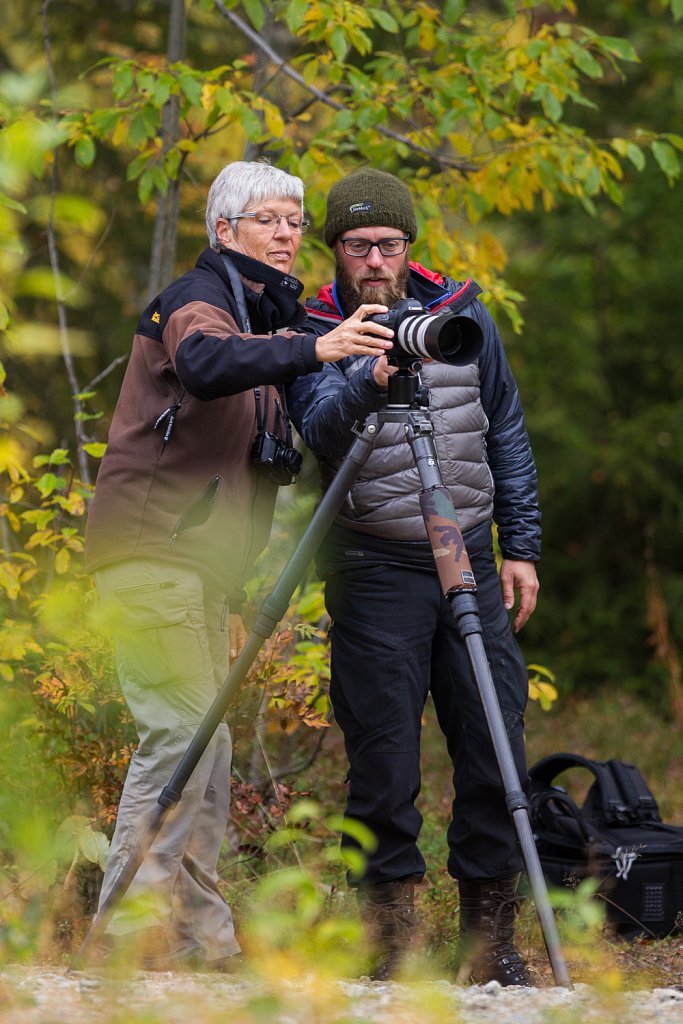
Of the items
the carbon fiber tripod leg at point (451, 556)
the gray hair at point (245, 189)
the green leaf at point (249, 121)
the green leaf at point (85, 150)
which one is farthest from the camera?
the green leaf at point (85, 150)

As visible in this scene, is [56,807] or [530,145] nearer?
[56,807]

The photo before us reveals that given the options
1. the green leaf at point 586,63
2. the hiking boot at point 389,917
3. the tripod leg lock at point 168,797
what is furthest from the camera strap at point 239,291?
the green leaf at point 586,63

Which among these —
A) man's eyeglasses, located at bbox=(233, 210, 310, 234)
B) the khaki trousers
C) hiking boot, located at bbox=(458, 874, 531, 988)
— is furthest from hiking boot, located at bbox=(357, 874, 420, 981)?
man's eyeglasses, located at bbox=(233, 210, 310, 234)

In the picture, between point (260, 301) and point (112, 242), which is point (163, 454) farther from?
point (112, 242)

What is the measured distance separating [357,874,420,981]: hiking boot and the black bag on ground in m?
1.12

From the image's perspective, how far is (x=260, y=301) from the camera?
3186 millimetres

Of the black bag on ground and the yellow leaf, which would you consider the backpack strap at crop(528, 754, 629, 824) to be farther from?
the yellow leaf

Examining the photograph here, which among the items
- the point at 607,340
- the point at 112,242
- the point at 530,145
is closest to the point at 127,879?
the point at 530,145

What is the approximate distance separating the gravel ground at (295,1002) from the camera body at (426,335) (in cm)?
130

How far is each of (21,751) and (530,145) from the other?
3280 mm

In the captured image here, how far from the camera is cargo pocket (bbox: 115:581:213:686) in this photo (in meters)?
3.04

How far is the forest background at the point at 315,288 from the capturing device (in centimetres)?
391

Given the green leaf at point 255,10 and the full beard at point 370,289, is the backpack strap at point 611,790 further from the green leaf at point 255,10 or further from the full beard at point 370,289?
the green leaf at point 255,10

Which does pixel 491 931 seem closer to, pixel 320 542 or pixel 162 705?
pixel 162 705
